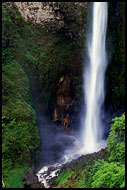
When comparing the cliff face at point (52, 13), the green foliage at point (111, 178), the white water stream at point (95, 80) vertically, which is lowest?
the green foliage at point (111, 178)

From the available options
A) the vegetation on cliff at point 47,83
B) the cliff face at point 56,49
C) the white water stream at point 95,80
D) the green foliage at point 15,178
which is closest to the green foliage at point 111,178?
the vegetation on cliff at point 47,83

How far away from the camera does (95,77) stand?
49.2ft

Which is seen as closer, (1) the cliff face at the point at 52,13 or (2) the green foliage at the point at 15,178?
(2) the green foliage at the point at 15,178

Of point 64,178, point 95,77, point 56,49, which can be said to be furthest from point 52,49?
point 64,178

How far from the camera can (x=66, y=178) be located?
9141 millimetres

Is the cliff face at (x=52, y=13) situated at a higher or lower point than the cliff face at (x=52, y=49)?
higher

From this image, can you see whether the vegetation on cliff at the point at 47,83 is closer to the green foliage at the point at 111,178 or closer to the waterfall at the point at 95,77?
the green foliage at the point at 111,178

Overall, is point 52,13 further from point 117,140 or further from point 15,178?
point 15,178

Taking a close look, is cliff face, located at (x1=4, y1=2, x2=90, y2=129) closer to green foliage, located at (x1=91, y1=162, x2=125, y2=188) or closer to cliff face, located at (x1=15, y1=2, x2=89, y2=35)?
cliff face, located at (x1=15, y1=2, x2=89, y2=35)

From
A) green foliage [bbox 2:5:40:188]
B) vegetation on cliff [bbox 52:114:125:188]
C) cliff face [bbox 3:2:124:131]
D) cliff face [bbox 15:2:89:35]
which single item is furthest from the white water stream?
green foliage [bbox 2:5:40:188]

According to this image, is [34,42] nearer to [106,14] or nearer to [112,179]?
[106,14]

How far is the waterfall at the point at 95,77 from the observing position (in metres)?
14.6

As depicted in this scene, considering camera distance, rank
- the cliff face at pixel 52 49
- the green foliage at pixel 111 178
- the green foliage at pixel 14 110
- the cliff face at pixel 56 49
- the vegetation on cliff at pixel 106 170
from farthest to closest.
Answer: the cliff face at pixel 52 49, the cliff face at pixel 56 49, the green foliage at pixel 14 110, the vegetation on cliff at pixel 106 170, the green foliage at pixel 111 178

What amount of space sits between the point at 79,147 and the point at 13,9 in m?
8.97
